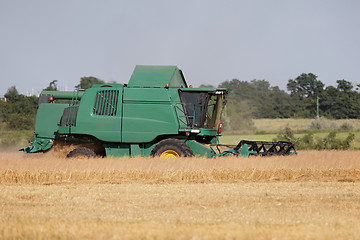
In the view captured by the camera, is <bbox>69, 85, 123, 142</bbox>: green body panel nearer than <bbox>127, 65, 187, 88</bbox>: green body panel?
Yes

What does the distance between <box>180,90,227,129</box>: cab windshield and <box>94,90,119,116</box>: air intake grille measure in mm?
1692

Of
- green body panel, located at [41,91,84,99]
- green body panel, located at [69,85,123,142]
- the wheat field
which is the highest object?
green body panel, located at [41,91,84,99]

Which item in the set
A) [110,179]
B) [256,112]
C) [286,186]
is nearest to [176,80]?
[110,179]

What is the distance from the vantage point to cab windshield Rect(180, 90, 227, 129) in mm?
13125

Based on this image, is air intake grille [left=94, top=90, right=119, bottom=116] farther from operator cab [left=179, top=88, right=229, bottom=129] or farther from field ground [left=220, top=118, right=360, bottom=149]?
field ground [left=220, top=118, right=360, bottom=149]

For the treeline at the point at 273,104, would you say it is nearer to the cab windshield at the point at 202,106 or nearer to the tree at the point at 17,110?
the tree at the point at 17,110

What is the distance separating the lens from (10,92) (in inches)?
1458

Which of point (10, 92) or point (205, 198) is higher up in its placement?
point (10, 92)

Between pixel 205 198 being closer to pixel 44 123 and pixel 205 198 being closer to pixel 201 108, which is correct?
pixel 201 108

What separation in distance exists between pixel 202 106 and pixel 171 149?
4.74 feet

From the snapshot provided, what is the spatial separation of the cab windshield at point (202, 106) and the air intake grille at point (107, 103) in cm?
169

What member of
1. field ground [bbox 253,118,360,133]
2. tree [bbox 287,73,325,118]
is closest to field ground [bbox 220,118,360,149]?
field ground [bbox 253,118,360,133]

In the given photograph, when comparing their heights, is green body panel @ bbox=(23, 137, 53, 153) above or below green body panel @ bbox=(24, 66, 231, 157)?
below

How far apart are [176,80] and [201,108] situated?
1.07m
